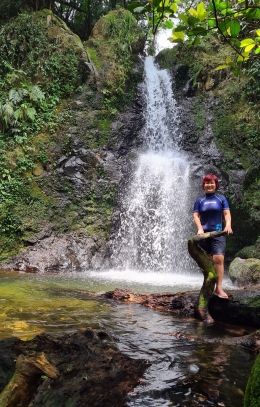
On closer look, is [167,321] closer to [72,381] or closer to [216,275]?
[216,275]

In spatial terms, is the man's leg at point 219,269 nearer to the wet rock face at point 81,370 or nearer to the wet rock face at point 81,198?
→ the wet rock face at point 81,370

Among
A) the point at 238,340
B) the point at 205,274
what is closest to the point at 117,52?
the point at 205,274

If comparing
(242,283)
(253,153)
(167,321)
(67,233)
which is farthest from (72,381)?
(253,153)

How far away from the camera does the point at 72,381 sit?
6.91 feet

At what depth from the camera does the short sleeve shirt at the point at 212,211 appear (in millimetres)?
4457

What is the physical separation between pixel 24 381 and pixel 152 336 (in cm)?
192

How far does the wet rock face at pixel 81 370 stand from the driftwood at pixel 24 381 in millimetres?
177

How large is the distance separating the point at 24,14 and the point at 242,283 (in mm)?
13268

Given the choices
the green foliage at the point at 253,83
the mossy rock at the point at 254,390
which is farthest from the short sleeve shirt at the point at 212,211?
the green foliage at the point at 253,83

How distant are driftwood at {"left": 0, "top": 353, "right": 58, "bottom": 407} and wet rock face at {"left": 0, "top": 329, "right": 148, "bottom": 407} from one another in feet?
0.58

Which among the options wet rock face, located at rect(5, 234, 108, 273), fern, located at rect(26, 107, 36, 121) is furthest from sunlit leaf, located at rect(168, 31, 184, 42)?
fern, located at rect(26, 107, 36, 121)

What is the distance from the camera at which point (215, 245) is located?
4.30 m

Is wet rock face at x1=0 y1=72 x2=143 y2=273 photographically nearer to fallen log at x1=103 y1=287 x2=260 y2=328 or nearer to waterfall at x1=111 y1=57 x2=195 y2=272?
waterfall at x1=111 y1=57 x2=195 y2=272

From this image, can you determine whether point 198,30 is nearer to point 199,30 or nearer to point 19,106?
point 199,30
